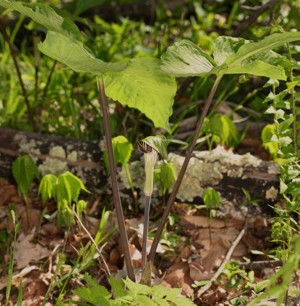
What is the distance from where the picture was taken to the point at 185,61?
6.73 ft

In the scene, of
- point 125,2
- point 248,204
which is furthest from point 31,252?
point 125,2

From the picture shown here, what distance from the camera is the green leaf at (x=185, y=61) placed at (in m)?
2.01

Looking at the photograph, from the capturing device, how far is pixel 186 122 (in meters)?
3.65

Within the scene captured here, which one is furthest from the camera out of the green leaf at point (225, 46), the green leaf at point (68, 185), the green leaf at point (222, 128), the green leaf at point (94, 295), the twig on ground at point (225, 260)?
the green leaf at point (222, 128)

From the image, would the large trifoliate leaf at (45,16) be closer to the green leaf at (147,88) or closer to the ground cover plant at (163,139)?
the ground cover plant at (163,139)

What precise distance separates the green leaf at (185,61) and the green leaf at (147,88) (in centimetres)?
4

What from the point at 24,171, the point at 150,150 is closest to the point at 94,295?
the point at 150,150

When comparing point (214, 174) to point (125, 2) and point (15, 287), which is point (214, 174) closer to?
point (15, 287)

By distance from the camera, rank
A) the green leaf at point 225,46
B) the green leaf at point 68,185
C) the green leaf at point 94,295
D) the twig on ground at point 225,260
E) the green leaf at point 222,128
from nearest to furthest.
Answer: the green leaf at point 94,295, the green leaf at point 225,46, the twig on ground at point 225,260, the green leaf at point 68,185, the green leaf at point 222,128

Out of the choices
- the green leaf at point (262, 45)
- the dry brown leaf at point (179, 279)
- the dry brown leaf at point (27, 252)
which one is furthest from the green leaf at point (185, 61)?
the dry brown leaf at point (27, 252)

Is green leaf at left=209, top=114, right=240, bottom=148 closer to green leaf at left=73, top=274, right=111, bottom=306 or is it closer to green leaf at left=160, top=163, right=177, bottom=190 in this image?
green leaf at left=160, top=163, right=177, bottom=190

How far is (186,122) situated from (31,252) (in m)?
1.23

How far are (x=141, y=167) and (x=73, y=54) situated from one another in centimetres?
117

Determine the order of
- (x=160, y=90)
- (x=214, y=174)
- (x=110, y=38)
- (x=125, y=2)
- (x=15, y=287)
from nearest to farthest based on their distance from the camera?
1. (x=160, y=90)
2. (x=15, y=287)
3. (x=214, y=174)
4. (x=110, y=38)
5. (x=125, y=2)
